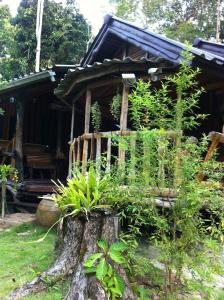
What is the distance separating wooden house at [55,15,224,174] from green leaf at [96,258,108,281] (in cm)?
156

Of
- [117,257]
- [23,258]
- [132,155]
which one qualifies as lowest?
[23,258]

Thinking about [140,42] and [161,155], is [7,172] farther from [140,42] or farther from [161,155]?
[161,155]

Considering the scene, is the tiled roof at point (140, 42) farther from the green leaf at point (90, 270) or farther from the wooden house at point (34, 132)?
the green leaf at point (90, 270)

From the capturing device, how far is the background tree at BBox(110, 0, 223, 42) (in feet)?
81.8

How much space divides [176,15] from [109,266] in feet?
88.6

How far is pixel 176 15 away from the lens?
27.2 meters

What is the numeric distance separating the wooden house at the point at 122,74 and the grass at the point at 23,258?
4.97ft

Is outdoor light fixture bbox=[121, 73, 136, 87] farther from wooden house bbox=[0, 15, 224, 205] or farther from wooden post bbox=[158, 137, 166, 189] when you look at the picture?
wooden post bbox=[158, 137, 166, 189]

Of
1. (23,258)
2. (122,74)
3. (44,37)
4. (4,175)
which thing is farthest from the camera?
(44,37)

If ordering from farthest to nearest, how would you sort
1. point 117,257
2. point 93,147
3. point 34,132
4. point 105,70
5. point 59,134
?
1. point 34,132
2. point 59,134
3. point 93,147
4. point 105,70
5. point 117,257

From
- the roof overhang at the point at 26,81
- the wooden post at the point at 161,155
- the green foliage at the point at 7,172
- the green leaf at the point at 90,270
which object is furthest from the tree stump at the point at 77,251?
the roof overhang at the point at 26,81

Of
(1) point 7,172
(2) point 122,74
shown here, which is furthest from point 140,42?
(1) point 7,172

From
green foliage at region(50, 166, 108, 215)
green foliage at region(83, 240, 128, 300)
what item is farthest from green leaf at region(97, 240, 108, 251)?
green foliage at region(50, 166, 108, 215)

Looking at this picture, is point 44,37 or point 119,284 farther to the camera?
point 44,37
